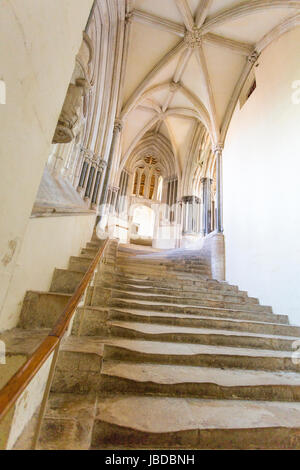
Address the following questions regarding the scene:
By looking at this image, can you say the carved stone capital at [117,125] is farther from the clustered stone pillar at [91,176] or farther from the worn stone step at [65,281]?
the worn stone step at [65,281]

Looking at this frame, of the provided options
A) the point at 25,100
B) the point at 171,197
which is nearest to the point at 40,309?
the point at 25,100

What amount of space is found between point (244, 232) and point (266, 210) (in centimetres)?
82

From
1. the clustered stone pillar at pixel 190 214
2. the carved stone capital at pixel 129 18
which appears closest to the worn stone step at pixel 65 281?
the carved stone capital at pixel 129 18

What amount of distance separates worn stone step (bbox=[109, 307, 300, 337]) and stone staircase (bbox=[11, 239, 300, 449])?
0.04 feet

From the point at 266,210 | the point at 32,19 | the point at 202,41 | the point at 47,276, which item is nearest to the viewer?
the point at 32,19

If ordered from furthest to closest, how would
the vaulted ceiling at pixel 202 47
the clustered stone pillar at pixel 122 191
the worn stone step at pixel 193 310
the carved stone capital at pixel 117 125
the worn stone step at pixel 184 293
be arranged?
the clustered stone pillar at pixel 122 191 → the carved stone capital at pixel 117 125 → the vaulted ceiling at pixel 202 47 → the worn stone step at pixel 184 293 → the worn stone step at pixel 193 310

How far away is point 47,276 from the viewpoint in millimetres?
2465

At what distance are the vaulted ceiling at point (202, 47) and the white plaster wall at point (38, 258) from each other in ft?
18.9

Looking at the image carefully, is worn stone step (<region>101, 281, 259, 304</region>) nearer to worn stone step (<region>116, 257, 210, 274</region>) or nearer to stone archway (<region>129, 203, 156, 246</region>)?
worn stone step (<region>116, 257, 210, 274</region>)

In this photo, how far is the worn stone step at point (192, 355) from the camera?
177cm

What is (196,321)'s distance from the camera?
2.63 m

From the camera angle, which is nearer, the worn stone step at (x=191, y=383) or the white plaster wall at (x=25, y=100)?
the white plaster wall at (x=25, y=100)
